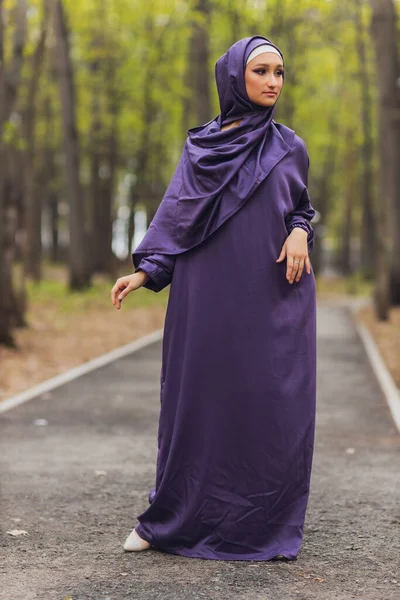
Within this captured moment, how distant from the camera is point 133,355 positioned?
43.8ft

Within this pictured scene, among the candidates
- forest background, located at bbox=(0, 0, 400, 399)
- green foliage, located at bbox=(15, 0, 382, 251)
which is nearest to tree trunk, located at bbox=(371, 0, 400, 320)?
forest background, located at bbox=(0, 0, 400, 399)

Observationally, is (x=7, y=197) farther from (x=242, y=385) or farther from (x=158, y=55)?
(x=158, y=55)

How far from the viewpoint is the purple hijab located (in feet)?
14.2

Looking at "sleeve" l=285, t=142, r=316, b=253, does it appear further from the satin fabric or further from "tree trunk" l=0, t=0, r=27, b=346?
"tree trunk" l=0, t=0, r=27, b=346

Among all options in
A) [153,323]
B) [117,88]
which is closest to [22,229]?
[153,323]

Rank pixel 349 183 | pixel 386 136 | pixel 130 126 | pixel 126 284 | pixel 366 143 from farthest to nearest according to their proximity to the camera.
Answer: pixel 349 183 < pixel 130 126 < pixel 366 143 < pixel 386 136 < pixel 126 284

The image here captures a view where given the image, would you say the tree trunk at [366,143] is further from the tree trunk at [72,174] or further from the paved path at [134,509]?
the paved path at [134,509]

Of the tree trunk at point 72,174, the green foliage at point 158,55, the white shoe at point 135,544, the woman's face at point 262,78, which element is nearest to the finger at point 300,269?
the woman's face at point 262,78

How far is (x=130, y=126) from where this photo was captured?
3288cm

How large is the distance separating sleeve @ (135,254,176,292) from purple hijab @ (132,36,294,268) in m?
0.04

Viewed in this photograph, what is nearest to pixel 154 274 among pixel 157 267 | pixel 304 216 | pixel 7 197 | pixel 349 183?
pixel 157 267

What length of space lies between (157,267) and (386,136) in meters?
16.0

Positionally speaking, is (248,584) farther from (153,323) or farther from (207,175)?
(153,323)

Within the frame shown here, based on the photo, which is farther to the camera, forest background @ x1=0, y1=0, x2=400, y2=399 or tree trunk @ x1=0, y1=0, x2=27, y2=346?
forest background @ x1=0, y1=0, x2=400, y2=399
